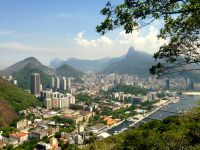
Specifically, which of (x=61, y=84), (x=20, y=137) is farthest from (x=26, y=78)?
(x=20, y=137)

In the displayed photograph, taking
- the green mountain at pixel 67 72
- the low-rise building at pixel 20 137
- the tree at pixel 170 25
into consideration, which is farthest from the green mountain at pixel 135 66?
the tree at pixel 170 25

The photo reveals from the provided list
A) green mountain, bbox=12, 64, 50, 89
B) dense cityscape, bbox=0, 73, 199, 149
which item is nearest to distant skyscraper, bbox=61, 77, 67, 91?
green mountain, bbox=12, 64, 50, 89

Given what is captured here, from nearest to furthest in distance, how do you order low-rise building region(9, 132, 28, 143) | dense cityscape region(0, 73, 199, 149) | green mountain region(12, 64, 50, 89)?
dense cityscape region(0, 73, 199, 149), low-rise building region(9, 132, 28, 143), green mountain region(12, 64, 50, 89)

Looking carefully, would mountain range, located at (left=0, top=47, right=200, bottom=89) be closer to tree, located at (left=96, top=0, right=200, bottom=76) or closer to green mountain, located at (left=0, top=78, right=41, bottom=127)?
green mountain, located at (left=0, top=78, right=41, bottom=127)

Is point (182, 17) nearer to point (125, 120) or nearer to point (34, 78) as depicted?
point (125, 120)

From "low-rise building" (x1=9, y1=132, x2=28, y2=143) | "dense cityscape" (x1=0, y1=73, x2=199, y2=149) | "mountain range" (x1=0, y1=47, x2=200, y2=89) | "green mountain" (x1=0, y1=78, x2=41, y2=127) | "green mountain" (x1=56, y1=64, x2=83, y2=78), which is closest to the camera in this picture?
"dense cityscape" (x1=0, y1=73, x2=199, y2=149)

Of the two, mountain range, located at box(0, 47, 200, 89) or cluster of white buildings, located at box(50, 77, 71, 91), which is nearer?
cluster of white buildings, located at box(50, 77, 71, 91)

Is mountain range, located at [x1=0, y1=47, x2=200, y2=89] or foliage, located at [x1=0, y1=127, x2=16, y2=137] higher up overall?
mountain range, located at [x1=0, y1=47, x2=200, y2=89]

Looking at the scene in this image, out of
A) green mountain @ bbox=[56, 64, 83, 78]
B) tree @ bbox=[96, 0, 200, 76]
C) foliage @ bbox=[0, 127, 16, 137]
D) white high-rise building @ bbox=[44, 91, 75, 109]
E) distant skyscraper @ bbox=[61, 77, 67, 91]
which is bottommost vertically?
foliage @ bbox=[0, 127, 16, 137]

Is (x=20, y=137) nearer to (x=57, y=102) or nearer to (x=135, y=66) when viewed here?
(x=57, y=102)
